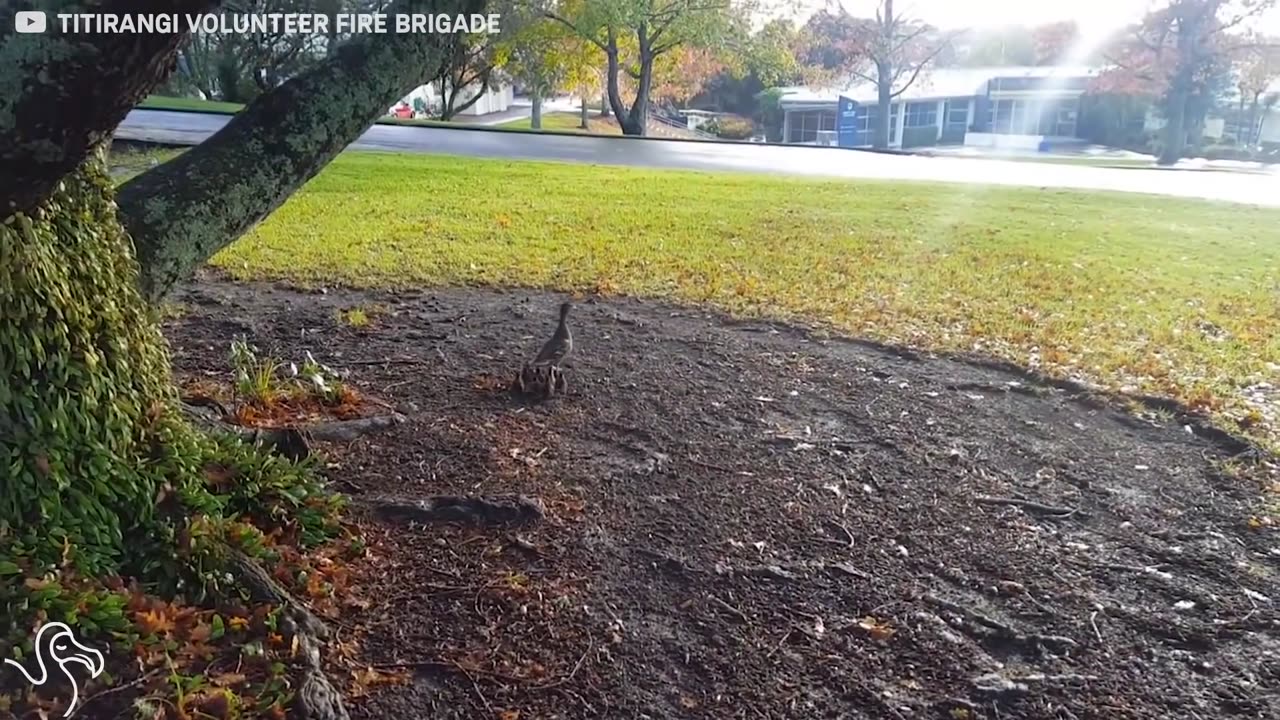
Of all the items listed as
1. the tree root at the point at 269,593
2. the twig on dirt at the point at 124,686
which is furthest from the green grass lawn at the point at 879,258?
the twig on dirt at the point at 124,686

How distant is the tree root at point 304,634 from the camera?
2100 mm

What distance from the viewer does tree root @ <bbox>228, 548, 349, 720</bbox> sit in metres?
2.10

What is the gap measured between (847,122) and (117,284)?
28.7m

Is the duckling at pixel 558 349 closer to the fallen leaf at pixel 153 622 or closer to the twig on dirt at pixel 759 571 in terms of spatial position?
the twig on dirt at pixel 759 571

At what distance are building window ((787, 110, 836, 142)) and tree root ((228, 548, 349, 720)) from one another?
30.5 m

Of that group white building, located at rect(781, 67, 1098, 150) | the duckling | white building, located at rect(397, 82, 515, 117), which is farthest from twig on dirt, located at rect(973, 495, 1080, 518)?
white building, located at rect(397, 82, 515, 117)

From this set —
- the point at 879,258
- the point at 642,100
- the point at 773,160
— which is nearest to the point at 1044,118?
the point at 773,160

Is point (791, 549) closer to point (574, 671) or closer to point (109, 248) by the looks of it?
point (574, 671)

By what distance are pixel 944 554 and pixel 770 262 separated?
4916 millimetres

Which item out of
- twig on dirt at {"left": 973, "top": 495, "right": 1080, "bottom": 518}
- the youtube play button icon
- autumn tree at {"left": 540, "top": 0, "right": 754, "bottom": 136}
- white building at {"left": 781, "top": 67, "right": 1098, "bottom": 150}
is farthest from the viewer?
autumn tree at {"left": 540, "top": 0, "right": 754, "bottom": 136}

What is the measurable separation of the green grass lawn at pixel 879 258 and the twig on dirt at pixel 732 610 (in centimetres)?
309

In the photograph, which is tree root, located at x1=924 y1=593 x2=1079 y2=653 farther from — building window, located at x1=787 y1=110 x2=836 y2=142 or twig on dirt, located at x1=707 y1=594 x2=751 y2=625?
building window, located at x1=787 y1=110 x2=836 y2=142

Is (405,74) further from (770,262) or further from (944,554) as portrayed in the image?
(770,262)

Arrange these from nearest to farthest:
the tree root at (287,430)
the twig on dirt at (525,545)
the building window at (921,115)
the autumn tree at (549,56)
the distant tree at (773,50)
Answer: the twig on dirt at (525,545) → the tree root at (287,430) → the distant tree at (773,50) → the autumn tree at (549,56) → the building window at (921,115)
